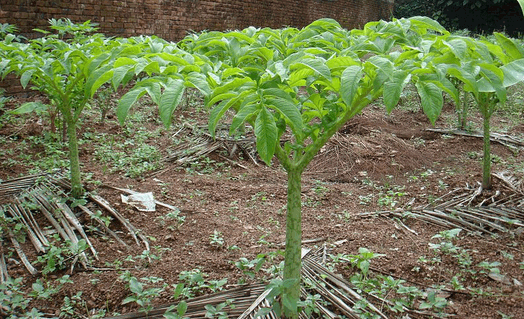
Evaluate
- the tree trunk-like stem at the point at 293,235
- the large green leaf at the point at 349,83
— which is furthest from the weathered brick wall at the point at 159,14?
the large green leaf at the point at 349,83

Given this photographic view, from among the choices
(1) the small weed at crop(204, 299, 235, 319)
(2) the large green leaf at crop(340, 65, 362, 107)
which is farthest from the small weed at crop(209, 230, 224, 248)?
(2) the large green leaf at crop(340, 65, 362, 107)

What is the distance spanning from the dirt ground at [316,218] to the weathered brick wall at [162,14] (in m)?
1.77

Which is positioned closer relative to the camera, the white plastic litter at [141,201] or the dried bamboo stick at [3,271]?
the dried bamboo stick at [3,271]

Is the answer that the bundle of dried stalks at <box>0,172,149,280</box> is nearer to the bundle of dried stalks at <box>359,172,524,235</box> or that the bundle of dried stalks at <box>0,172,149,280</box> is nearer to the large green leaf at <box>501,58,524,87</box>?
the bundle of dried stalks at <box>359,172,524,235</box>

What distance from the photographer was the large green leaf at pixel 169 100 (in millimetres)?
1336

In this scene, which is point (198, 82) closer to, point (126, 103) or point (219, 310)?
point (126, 103)

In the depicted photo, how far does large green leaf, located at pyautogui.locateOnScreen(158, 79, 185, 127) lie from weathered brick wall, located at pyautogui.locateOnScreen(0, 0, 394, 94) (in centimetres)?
505

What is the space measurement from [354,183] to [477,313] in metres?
2.18

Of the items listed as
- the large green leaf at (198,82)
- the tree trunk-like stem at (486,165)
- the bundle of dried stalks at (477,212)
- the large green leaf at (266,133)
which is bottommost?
the bundle of dried stalks at (477,212)

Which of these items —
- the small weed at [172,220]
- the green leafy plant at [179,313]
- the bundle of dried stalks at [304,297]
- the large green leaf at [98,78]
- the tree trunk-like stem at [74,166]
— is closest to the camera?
the large green leaf at [98,78]

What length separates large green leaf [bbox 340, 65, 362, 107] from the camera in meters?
1.39

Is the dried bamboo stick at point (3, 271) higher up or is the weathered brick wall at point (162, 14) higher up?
the weathered brick wall at point (162, 14)

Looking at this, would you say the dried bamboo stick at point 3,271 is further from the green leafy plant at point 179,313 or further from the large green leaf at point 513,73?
the large green leaf at point 513,73

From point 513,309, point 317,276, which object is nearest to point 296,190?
point 317,276
